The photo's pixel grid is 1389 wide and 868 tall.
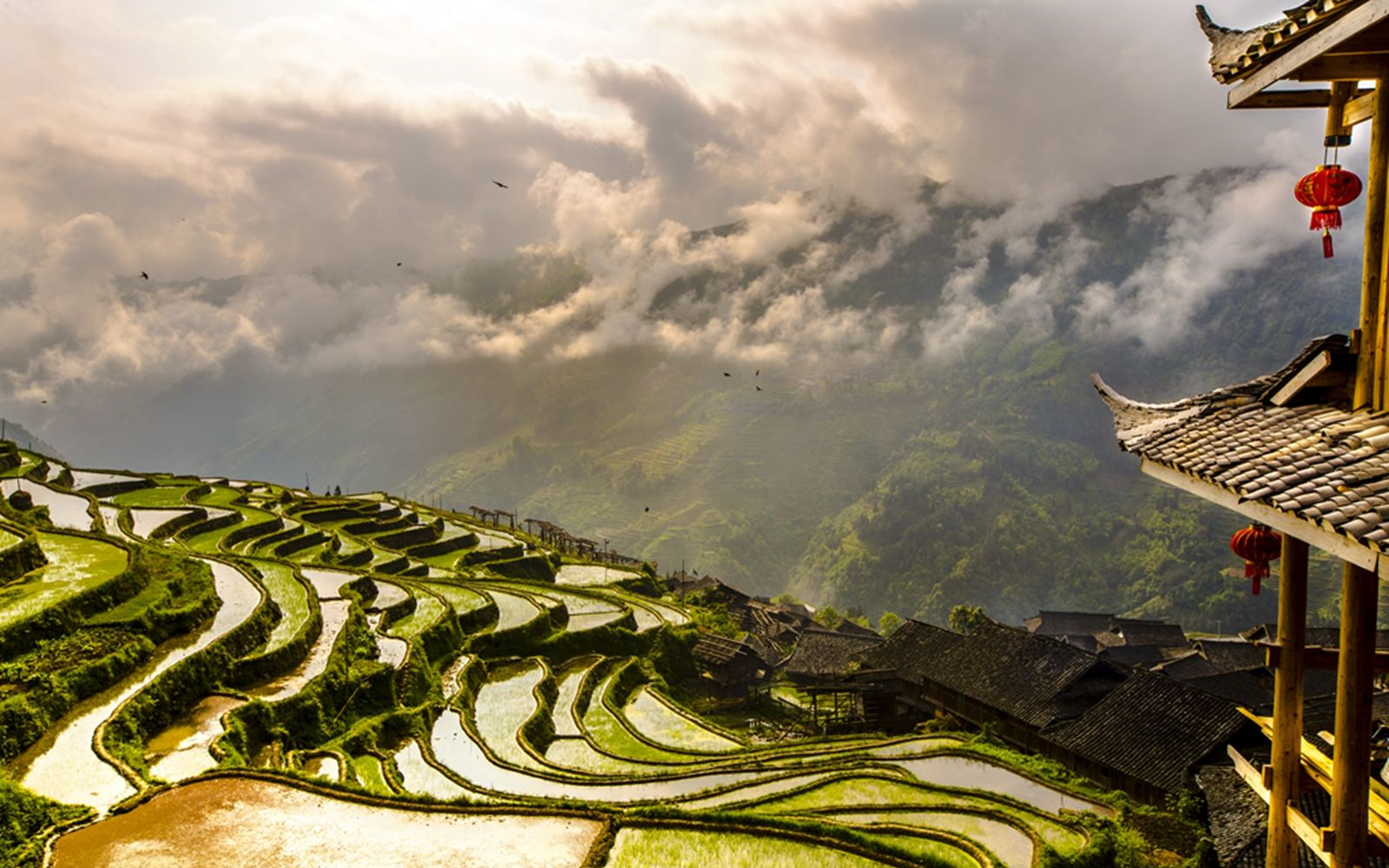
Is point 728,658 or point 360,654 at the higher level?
point 728,658

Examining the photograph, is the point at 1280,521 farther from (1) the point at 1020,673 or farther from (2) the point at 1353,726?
(1) the point at 1020,673

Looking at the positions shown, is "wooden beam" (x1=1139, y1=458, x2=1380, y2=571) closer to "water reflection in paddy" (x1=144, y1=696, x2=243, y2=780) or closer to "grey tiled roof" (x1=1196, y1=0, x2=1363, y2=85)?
"grey tiled roof" (x1=1196, y1=0, x2=1363, y2=85)

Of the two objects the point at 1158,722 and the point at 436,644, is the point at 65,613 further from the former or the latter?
the point at 1158,722

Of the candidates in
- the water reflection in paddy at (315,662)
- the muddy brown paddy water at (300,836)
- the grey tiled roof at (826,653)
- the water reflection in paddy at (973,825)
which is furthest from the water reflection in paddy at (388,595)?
the water reflection in paddy at (973,825)

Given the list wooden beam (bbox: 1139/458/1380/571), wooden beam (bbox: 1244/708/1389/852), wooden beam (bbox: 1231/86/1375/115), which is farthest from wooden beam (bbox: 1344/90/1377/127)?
wooden beam (bbox: 1244/708/1389/852)

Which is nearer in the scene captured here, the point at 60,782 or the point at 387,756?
the point at 60,782

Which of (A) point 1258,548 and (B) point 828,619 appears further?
(B) point 828,619

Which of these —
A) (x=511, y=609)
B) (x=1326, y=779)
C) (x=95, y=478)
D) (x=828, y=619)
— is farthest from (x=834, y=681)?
(x=95, y=478)

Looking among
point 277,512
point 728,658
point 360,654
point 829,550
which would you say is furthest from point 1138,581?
point 360,654

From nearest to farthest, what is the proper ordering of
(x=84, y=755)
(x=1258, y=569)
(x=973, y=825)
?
1. (x=1258, y=569)
2. (x=84, y=755)
3. (x=973, y=825)
